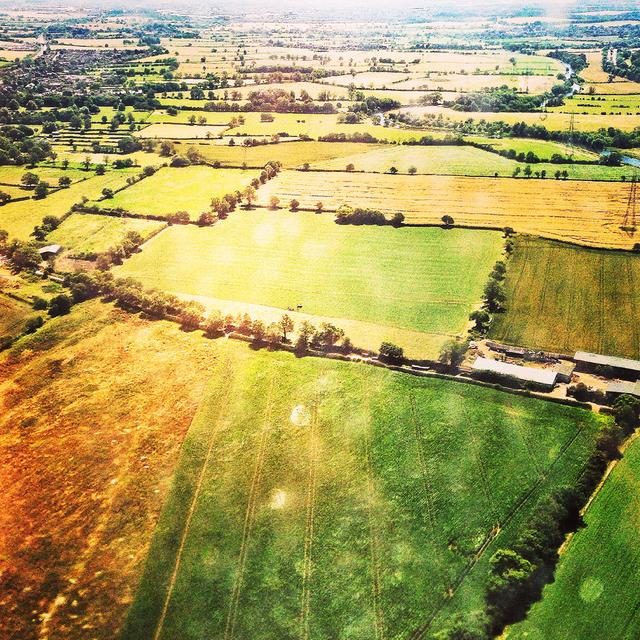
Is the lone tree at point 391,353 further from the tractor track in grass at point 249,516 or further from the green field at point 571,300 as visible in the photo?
the tractor track in grass at point 249,516

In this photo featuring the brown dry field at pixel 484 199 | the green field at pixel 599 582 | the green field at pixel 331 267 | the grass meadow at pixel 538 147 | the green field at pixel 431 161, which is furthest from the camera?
the grass meadow at pixel 538 147

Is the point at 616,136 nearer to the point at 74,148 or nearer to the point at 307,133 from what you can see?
the point at 307,133

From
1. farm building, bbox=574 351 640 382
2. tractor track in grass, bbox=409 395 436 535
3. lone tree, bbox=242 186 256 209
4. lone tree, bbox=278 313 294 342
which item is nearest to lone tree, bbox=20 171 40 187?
lone tree, bbox=242 186 256 209

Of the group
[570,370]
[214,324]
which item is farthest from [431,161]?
[570,370]

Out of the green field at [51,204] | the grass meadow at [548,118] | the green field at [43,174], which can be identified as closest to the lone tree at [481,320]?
the green field at [51,204]

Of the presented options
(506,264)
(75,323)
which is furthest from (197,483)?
(506,264)
